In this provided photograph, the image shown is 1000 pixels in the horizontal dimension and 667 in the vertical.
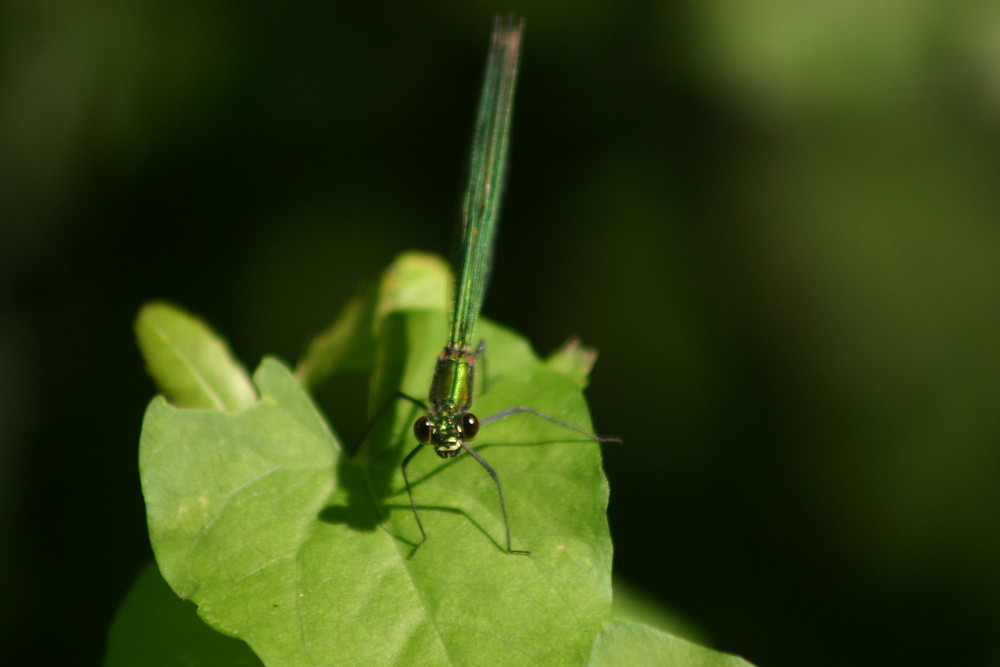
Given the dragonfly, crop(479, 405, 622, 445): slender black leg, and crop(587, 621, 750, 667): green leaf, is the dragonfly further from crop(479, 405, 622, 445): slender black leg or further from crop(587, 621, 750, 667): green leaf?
crop(587, 621, 750, 667): green leaf

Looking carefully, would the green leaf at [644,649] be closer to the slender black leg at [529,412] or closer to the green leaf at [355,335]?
the slender black leg at [529,412]

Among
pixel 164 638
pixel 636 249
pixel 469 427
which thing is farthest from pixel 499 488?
pixel 636 249

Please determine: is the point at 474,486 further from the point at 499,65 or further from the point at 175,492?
the point at 499,65

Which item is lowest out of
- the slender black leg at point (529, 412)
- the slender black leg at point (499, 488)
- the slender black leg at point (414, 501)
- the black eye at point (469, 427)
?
the slender black leg at point (414, 501)

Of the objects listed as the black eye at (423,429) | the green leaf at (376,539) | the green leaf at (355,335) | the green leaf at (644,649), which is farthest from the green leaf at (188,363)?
the green leaf at (644,649)

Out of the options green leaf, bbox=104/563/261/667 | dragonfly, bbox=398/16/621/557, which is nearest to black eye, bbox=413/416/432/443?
dragonfly, bbox=398/16/621/557

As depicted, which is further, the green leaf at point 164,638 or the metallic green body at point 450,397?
the metallic green body at point 450,397

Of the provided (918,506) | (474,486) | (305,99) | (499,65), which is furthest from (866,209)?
(474,486)

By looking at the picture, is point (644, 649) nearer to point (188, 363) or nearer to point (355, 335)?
point (355, 335)
